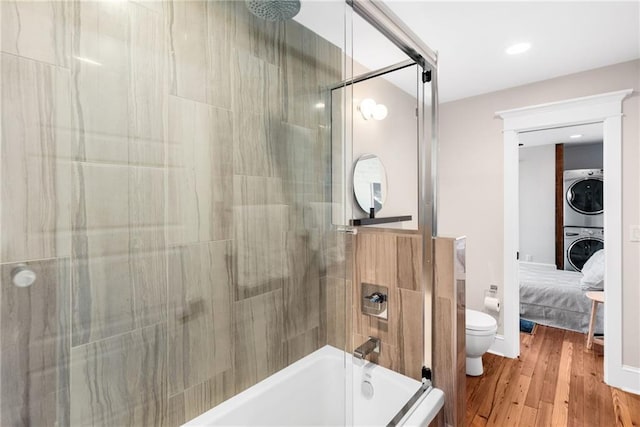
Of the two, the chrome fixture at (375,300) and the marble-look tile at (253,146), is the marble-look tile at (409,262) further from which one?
the marble-look tile at (253,146)

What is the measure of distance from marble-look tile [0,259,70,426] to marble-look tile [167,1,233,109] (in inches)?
32.6

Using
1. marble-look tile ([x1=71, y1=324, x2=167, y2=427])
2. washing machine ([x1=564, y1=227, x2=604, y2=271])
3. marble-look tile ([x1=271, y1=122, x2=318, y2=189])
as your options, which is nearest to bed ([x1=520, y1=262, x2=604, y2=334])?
washing machine ([x1=564, y1=227, x2=604, y2=271])

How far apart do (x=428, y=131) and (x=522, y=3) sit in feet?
2.79

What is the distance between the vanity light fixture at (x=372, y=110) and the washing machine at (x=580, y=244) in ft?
16.2

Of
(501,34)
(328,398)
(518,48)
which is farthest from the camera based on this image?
(518,48)

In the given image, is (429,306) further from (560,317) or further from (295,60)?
(560,317)

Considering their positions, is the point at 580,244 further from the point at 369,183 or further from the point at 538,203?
the point at 369,183

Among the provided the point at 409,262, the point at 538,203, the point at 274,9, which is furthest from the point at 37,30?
the point at 538,203

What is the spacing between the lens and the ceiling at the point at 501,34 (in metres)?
1.71

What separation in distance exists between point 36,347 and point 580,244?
22.7ft

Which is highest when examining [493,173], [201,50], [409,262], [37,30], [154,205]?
[201,50]

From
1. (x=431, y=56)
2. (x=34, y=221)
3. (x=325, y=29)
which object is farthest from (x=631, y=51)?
(x=34, y=221)

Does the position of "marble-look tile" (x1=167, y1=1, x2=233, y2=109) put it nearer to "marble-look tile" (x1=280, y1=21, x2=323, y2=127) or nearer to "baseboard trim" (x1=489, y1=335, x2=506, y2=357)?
"marble-look tile" (x1=280, y1=21, x2=323, y2=127)

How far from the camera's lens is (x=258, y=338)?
164 centimetres
